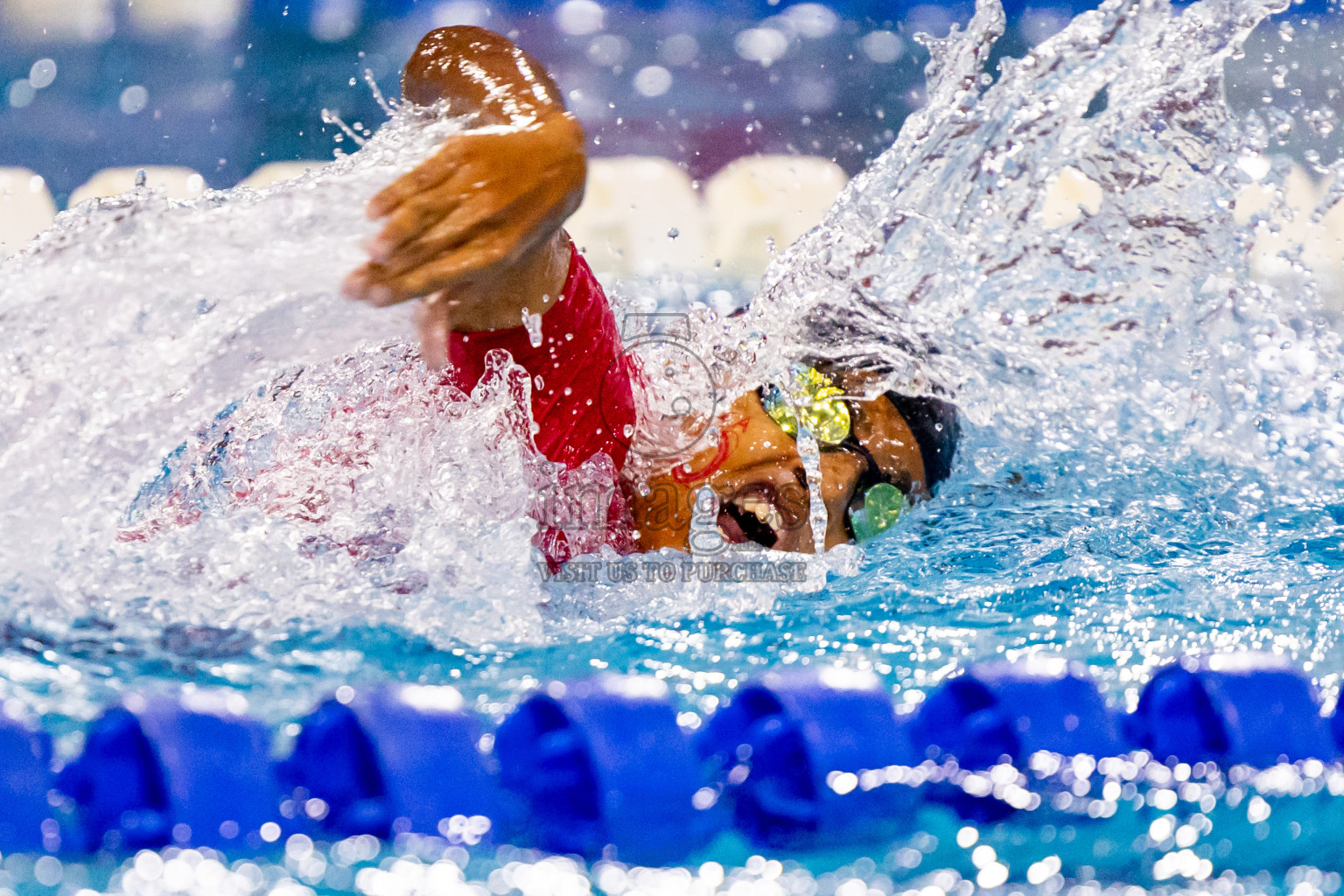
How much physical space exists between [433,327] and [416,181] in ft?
0.46

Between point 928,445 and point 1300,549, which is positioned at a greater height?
point 928,445

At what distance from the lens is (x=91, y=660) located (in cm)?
103

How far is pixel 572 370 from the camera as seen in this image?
120cm

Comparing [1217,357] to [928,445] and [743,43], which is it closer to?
[928,445]

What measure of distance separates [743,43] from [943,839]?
3703mm

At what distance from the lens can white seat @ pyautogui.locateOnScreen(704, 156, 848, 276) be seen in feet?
12.7

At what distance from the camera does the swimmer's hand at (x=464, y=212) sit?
0.97 metres

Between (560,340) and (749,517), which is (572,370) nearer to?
(560,340)

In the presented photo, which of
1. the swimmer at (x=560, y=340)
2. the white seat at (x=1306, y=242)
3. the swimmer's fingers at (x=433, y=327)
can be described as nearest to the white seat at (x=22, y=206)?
the swimmer at (x=560, y=340)

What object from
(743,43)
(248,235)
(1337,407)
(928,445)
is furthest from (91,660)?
(743,43)

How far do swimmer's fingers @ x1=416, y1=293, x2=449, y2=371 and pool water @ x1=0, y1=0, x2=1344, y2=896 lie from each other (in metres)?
0.04

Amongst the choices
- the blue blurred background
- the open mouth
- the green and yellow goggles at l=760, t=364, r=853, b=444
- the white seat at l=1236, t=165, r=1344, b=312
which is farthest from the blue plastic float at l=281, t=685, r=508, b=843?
the white seat at l=1236, t=165, r=1344, b=312

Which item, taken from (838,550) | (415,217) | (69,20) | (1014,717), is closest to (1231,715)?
(1014,717)

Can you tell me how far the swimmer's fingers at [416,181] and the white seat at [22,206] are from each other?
283 centimetres
